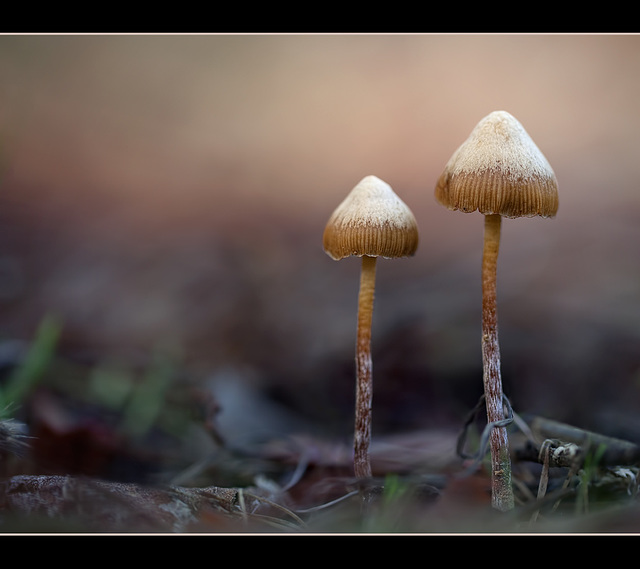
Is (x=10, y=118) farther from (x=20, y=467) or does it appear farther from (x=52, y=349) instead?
(x=20, y=467)

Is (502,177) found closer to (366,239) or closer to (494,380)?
(366,239)

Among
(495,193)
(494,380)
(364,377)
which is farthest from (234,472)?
(495,193)

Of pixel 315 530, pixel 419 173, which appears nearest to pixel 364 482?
pixel 315 530

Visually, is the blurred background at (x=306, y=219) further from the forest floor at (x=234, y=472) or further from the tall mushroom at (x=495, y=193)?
the tall mushroom at (x=495, y=193)

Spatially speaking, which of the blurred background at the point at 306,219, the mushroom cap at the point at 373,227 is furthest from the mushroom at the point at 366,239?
the blurred background at the point at 306,219

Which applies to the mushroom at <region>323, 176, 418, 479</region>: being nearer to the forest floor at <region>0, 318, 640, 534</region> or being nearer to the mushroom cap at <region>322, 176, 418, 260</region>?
the mushroom cap at <region>322, 176, 418, 260</region>

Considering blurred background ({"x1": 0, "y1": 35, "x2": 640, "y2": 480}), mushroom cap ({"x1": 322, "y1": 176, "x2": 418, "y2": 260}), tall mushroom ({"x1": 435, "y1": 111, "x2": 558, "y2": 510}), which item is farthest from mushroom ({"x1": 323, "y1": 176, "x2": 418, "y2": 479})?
blurred background ({"x1": 0, "y1": 35, "x2": 640, "y2": 480})
